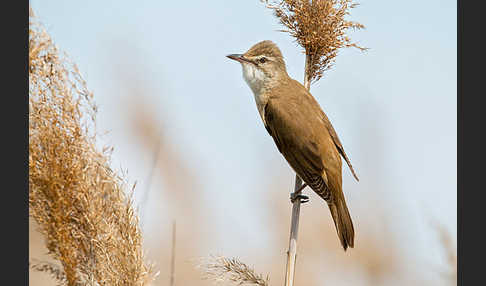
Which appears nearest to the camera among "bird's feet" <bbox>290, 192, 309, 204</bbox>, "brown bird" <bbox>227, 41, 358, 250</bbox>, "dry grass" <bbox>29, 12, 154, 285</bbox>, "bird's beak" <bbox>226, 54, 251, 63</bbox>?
"dry grass" <bbox>29, 12, 154, 285</bbox>

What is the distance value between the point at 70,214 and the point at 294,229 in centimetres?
91

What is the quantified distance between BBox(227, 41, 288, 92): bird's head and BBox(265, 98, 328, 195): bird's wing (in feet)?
0.53

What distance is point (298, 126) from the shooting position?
288cm

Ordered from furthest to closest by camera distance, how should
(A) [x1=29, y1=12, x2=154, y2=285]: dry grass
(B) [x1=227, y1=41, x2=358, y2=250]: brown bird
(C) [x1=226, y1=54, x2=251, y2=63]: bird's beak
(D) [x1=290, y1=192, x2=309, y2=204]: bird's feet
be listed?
(C) [x1=226, y1=54, x2=251, y2=63]: bird's beak < (B) [x1=227, y1=41, x2=358, y2=250]: brown bird < (D) [x1=290, y1=192, x2=309, y2=204]: bird's feet < (A) [x1=29, y1=12, x2=154, y2=285]: dry grass

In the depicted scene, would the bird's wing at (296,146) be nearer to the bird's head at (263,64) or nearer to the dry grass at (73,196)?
the bird's head at (263,64)

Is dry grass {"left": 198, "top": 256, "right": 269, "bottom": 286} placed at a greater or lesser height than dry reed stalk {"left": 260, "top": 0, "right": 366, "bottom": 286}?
lesser

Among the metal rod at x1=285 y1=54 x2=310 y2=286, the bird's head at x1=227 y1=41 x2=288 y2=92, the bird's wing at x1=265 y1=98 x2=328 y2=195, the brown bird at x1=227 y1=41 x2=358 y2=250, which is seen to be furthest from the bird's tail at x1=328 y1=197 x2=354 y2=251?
the bird's head at x1=227 y1=41 x2=288 y2=92

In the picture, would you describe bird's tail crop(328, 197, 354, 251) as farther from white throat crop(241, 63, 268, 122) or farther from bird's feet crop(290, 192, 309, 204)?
white throat crop(241, 63, 268, 122)

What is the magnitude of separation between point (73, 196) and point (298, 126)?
137cm

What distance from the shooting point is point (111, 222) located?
1.96 metres

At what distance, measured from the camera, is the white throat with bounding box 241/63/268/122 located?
3.04 m

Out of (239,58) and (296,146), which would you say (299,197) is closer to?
(296,146)

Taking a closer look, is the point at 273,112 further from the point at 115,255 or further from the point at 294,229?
the point at 115,255

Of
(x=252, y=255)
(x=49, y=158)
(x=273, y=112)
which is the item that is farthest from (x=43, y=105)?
(x=252, y=255)
